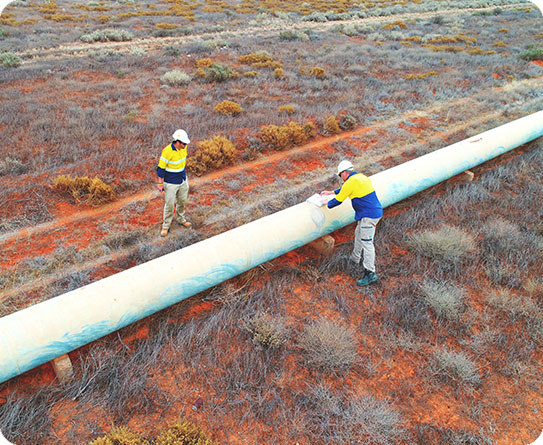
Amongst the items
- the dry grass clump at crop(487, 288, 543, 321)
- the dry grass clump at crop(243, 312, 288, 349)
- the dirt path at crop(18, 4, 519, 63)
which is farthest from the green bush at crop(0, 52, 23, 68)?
the dry grass clump at crop(487, 288, 543, 321)

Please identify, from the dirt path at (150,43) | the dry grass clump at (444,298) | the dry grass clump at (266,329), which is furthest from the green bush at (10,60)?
the dry grass clump at (444,298)

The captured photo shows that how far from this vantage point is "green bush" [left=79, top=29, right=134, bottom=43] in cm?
2166

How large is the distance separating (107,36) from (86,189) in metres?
19.0

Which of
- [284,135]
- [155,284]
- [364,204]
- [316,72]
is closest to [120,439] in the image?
[155,284]

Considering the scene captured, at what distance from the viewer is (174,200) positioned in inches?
262

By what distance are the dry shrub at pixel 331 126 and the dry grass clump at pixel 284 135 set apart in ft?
2.15

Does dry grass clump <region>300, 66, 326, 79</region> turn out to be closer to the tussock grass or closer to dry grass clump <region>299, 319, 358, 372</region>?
dry grass clump <region>299, 319, 358, 372</region>

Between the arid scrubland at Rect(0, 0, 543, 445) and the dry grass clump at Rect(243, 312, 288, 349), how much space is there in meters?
0.03

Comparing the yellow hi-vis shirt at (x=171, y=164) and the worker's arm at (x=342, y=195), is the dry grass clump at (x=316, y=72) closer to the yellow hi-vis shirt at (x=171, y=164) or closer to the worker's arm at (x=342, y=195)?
the yellow hi-vis shirt at (x=171, y=164)

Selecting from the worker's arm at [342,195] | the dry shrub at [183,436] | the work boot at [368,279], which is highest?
the worker's arm at [342,195]

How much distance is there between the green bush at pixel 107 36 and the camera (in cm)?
2166

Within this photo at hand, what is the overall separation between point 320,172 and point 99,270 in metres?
5.80

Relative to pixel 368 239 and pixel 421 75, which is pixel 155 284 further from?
pixel 421 75

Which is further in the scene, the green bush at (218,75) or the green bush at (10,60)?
the green bush at (10,60)
